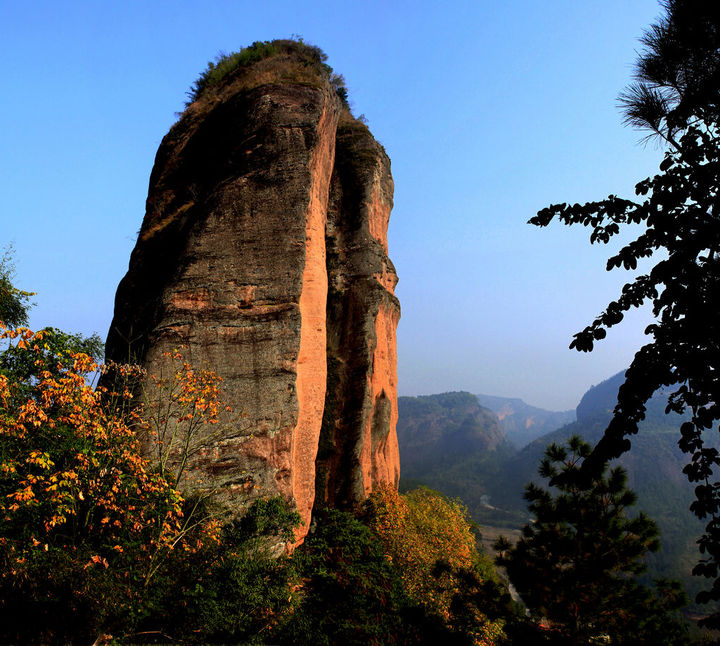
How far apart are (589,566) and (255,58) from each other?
23374 millimetres

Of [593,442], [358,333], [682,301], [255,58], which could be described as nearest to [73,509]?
[682,301]

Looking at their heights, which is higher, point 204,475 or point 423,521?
point 204,475

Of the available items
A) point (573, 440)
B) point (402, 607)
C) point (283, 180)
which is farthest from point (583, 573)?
point (283, 180)

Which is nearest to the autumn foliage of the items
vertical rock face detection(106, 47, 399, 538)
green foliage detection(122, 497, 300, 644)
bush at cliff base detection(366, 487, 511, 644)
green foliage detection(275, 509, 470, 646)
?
green foliage detection(122, 497, 300, 644)

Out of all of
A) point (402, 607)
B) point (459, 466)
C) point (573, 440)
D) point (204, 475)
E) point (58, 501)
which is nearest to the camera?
point (58, 501)

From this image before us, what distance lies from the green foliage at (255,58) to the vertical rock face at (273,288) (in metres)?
0.73

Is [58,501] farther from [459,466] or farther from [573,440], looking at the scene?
[459,466]

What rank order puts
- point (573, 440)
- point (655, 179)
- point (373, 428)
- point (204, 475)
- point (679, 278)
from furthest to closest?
1. point (373, 428)
2. point (204, 475)
3. point (573, 440)
4. point (655, 179)
5. point (679, 278)

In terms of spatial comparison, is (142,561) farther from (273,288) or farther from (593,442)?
(593,442)

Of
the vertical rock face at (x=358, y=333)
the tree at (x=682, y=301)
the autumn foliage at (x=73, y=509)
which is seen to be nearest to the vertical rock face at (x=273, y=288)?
the vertical rock face at (x=358, y=333)

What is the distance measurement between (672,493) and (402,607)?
126470mm

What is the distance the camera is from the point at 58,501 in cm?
933

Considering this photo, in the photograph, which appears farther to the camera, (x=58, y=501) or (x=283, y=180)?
(x=283, y=180)

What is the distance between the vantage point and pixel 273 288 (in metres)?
15.6
